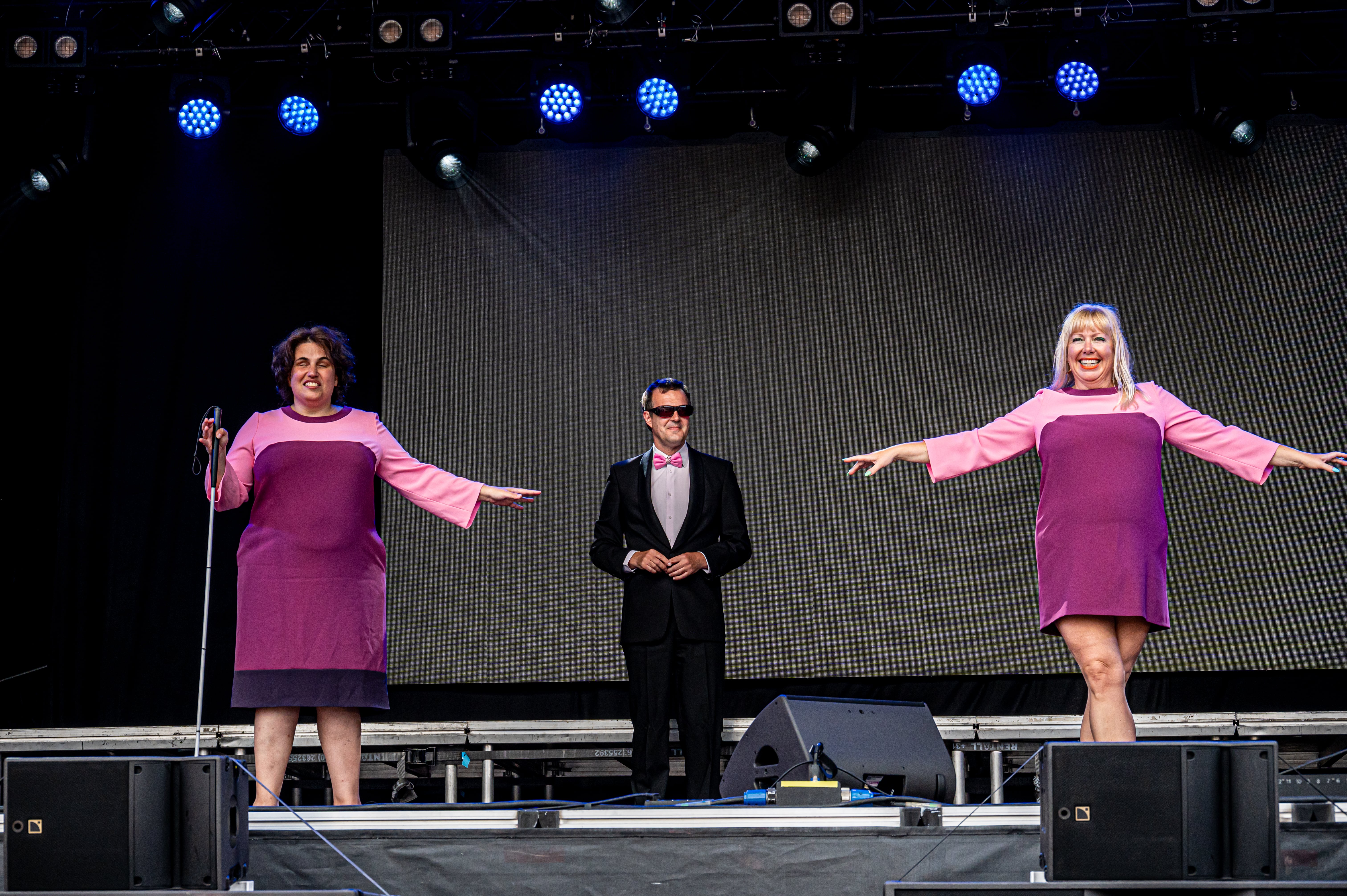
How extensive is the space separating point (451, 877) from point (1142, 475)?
7.45ft

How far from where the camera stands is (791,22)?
20.2 feet

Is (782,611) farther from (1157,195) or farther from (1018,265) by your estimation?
(1157,195)

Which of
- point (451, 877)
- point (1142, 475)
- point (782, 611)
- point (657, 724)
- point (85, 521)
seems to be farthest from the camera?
point (85, 521)

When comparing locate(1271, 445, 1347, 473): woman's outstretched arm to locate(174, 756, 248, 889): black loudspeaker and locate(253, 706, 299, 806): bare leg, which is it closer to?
locate(253, 706, 299, 806): bare leg

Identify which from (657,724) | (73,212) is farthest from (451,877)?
(73,212)

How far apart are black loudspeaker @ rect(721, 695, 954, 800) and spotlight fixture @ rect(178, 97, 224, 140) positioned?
12.5ft

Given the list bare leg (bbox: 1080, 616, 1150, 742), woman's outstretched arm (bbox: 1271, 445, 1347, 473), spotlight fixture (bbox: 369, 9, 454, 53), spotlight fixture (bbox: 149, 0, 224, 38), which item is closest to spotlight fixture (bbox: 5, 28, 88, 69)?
spotlight fixture (bbox: 149, 0, 224, 38)

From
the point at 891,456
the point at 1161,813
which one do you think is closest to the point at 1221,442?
the point at 891,456

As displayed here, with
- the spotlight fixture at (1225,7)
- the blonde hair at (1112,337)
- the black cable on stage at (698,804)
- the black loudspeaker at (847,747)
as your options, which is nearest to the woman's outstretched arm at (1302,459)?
the blonde hair at (1112,337)

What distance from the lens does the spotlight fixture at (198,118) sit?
21.3 feet

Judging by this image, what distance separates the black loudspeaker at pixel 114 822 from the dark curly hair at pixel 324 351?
2.10 m

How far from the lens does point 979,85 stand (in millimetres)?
6348

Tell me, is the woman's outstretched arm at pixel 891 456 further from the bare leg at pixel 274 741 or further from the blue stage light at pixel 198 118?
the blue stage light at pixel 198 118

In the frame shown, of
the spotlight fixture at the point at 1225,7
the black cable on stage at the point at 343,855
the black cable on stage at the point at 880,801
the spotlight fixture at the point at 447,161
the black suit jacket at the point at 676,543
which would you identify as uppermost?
the spotlight fixture at the point at 1225,7
